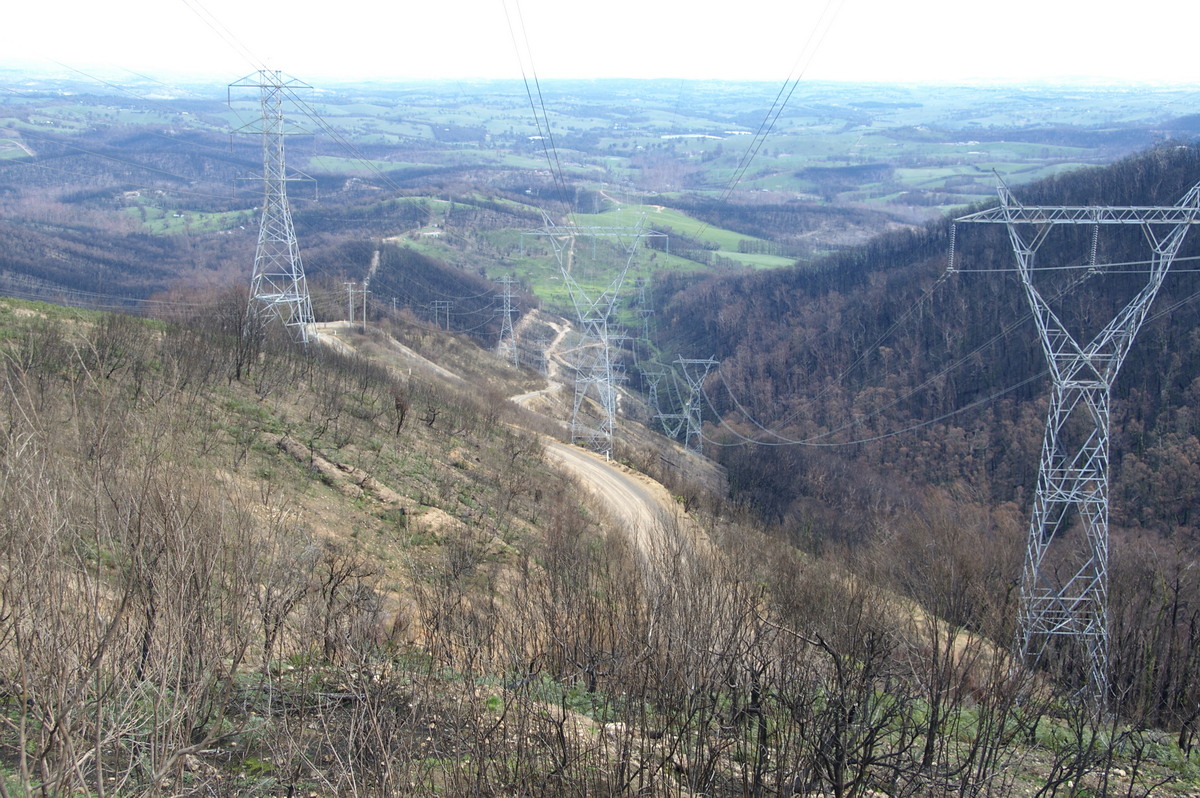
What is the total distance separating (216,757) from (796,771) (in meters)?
5.71

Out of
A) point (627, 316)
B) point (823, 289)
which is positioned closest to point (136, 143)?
point (627, 316)

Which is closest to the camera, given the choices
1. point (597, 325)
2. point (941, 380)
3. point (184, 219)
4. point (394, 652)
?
point (394, 652)

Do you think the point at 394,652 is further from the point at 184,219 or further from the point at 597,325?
the point at 184,219

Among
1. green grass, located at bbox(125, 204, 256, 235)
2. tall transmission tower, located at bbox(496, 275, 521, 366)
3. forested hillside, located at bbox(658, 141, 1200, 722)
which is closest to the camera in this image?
forested hillside, located at bbox(658, 141, 1200, 722)

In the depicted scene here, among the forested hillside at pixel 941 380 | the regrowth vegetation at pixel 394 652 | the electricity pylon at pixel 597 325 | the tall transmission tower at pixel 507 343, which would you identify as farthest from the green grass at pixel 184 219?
the regrowth vegetation at pixel 394 652

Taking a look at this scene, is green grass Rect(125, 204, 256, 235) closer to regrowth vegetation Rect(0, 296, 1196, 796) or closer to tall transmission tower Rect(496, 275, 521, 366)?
tall transmission tower Rect(496, 275, 521, 366)

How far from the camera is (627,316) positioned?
125875 millimetres

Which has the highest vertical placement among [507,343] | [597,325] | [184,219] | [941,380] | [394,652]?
[184,219]

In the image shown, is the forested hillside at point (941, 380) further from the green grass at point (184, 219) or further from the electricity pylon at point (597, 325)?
the green grass at point (184, 219)

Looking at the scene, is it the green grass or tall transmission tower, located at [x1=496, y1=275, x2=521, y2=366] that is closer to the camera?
tall transmission tower, located at [x1=496, y1=275, x2=521, y2=366]

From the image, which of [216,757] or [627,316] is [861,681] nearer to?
[216,757]

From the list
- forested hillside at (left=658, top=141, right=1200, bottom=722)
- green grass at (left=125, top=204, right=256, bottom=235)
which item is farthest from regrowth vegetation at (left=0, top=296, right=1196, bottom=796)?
green grass at (left=125, top=204, right=256, bottom=235)

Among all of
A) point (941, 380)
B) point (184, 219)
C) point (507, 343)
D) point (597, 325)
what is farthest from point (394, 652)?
point (184, 219)

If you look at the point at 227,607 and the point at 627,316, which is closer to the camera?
the point at 227,607
